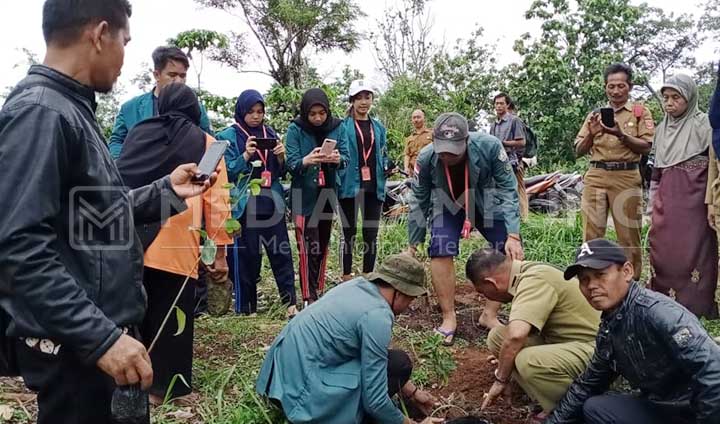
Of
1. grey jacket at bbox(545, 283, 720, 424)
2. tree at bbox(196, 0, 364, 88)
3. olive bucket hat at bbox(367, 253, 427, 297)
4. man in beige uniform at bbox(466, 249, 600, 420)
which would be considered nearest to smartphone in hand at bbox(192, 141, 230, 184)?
olive bucket hat at bbox(367, 253, 427, 297)

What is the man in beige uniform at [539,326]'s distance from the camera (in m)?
3.02

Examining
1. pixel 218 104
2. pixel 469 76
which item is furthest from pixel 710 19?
pixel 218 104

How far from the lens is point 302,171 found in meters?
4.80

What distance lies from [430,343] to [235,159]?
1.96 metres

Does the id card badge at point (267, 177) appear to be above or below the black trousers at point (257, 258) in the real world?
above

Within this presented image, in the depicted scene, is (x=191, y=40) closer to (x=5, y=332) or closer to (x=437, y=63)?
(x=5, y=332)

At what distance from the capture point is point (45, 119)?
4.43 feet

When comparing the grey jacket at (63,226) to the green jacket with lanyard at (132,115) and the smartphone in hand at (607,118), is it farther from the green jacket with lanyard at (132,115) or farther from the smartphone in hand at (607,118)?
the smartphone in hand at (607,118)

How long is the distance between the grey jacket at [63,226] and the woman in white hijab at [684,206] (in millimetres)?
4152

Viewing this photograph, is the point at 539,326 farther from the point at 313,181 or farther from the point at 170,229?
the point at 313,181

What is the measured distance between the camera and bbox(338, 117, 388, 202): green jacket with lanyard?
509 cm

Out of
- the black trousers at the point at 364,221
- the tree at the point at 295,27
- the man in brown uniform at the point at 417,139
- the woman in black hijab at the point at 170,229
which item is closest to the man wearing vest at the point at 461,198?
the black trousers at the point at 364,221

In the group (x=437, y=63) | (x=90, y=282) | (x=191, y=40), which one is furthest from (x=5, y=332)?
(x=437, y=63)

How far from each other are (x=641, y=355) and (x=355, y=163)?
3.04 metres
